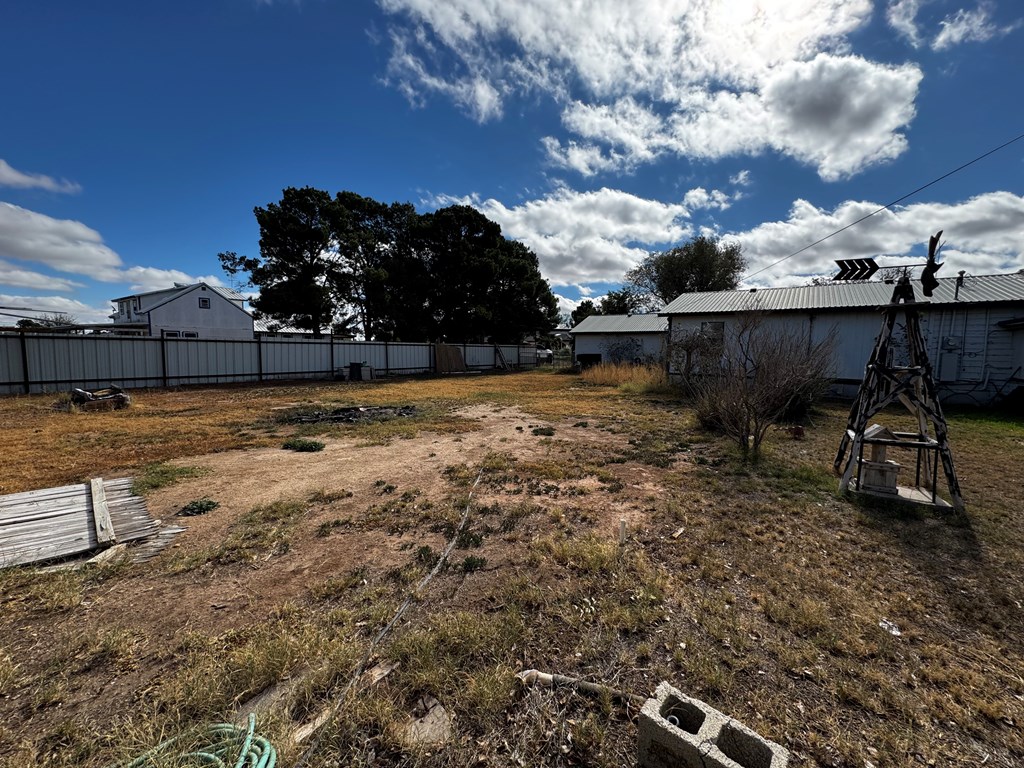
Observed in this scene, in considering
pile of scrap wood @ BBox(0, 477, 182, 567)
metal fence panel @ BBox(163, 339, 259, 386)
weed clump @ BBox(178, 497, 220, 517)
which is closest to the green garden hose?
pile of scrap wood @ BBox(0, 477, 182, 567)

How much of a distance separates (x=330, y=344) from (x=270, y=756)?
18.9 m

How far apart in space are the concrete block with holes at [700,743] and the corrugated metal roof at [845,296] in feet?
36.5

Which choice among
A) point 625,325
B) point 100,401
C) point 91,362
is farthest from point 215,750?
point 625,325

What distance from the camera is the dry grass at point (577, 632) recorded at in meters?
1.67

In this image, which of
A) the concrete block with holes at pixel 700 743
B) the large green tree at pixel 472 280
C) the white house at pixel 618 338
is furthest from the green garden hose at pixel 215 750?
the large green tree at pixel 472 280

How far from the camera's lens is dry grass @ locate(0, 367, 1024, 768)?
1.67m

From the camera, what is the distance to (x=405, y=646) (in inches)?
82.5

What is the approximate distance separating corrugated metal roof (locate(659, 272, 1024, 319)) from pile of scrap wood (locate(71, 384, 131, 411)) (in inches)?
628

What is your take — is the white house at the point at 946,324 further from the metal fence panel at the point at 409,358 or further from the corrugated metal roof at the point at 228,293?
the corrugated metal roof at the point at 228,293

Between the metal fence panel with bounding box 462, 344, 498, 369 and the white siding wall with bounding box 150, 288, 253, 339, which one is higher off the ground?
the white siding wall with bounding box 150, 288, 253, 339

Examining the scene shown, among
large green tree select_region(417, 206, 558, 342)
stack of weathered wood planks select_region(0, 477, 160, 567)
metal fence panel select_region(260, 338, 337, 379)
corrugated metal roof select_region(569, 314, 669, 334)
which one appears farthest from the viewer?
large green tree select_region(417, 206, 558, 342)

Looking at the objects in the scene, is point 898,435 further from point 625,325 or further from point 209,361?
point 625,325

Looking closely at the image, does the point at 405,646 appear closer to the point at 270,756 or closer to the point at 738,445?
the point at 270,756

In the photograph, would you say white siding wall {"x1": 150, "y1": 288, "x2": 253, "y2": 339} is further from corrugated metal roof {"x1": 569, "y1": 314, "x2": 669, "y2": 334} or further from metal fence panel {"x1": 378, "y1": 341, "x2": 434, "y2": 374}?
corrugated metal roof {"x1": 569, "y1": 314, "x2": 669, "y2": 334}
